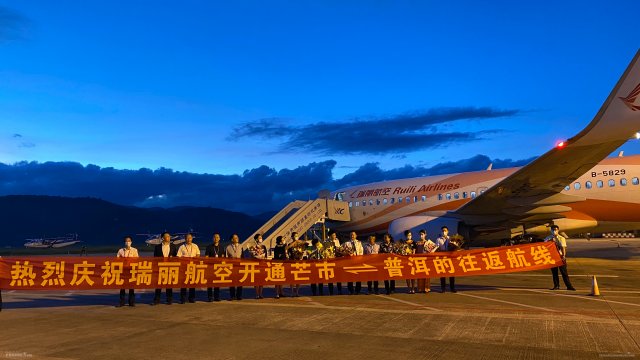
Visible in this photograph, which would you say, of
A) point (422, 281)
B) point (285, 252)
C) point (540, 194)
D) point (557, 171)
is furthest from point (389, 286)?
point (540, 194)

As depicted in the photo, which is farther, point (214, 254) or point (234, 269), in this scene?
point (214, 254)

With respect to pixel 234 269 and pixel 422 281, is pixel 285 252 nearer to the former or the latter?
Answer: pixel 234 269

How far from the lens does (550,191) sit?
18828 mm

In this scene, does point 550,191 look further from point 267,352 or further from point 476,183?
point 267,352

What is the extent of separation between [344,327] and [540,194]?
47.4 ft

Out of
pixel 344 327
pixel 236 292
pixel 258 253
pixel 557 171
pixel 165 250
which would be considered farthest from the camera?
pixel 557 171

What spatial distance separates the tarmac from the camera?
6.31m

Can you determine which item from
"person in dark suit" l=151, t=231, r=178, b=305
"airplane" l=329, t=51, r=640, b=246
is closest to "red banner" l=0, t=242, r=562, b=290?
"person in dark suit" l=151, t=231, r=178, b=305

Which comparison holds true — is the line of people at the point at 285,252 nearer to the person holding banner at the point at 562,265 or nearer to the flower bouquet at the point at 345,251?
the flower bouquet at the point at 345,251

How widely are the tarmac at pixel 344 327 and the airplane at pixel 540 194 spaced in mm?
5054

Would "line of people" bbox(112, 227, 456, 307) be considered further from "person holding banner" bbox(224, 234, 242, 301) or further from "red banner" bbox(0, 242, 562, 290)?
"red banner" bbox(0, 242, 562, 290)

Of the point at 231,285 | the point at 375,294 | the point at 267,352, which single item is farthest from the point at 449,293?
the point at 267,352

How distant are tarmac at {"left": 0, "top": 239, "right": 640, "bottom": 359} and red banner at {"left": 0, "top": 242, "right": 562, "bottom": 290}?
571 millimetres

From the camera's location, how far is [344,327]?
791 centimetres
